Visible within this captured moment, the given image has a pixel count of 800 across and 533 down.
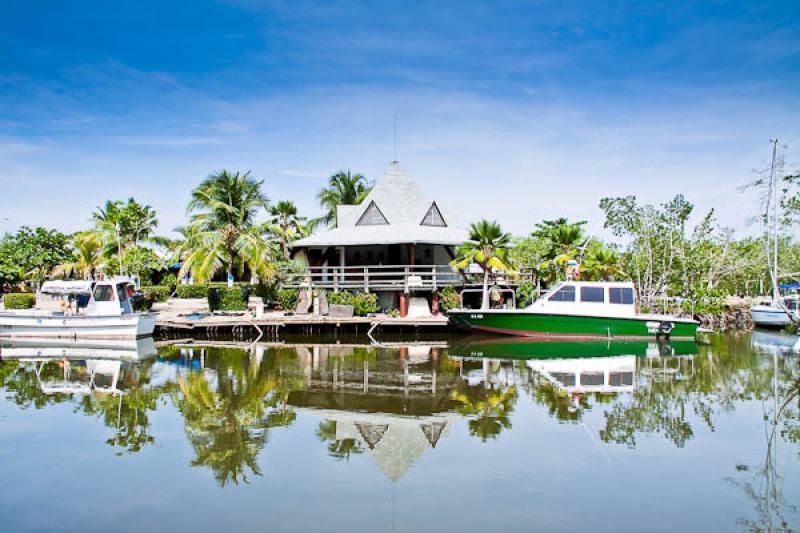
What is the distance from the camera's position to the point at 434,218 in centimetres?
3591

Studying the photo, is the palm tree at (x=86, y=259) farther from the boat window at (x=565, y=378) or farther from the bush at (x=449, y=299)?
the boat window at (x=565, y=378)

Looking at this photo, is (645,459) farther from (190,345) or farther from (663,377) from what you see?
(190,345)

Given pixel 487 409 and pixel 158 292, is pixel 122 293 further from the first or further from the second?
pixel 487 409

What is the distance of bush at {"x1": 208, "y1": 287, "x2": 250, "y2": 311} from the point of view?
33625mm

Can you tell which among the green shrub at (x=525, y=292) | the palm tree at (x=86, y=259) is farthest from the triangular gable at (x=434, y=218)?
the palm tree at (x=86, y=259)

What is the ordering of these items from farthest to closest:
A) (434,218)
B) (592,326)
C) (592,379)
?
(434,218), (592,326), (592,379)

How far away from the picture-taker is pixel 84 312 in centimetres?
2777

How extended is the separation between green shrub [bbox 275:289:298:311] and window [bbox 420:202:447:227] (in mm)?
7785

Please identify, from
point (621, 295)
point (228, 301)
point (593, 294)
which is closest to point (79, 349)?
point (228, 301)

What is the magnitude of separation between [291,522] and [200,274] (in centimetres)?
2773

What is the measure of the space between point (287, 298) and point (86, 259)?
15.2 m


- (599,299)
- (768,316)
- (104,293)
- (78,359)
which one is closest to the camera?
(78,359)

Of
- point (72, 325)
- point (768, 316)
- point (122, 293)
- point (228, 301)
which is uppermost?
point (122, 293)

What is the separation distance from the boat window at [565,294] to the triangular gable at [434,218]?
10147mm
